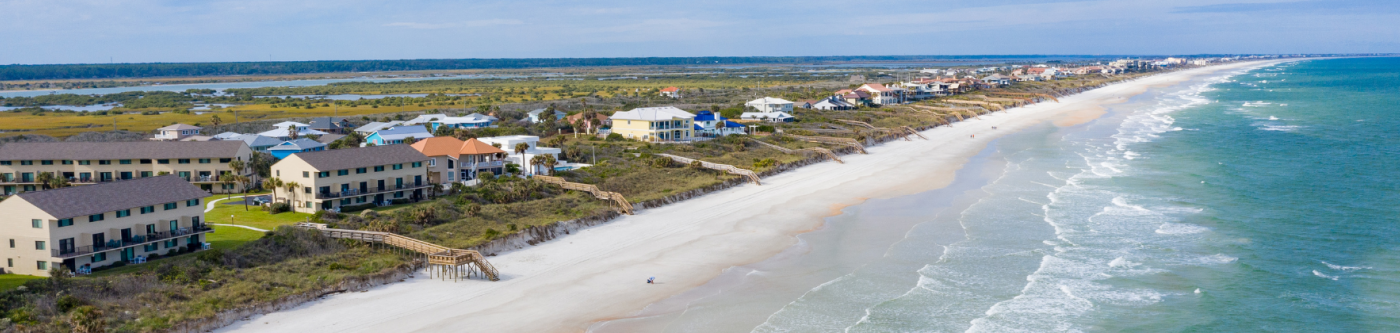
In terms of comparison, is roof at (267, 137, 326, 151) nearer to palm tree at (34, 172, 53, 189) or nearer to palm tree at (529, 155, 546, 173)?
palm tree at (34, 172, 53, 189)

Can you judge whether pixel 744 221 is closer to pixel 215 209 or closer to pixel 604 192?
pixel 604 192

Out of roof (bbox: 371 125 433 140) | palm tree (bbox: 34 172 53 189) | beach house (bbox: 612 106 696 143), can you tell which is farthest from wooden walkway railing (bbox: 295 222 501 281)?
beach house (bbox: 612 106 696 143)

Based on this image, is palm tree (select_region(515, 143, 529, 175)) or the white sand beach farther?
palm tree (select_region(515, 143, 529, 175))

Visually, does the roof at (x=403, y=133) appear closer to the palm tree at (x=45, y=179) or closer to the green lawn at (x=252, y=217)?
the palm tree at (x=45, y=179)

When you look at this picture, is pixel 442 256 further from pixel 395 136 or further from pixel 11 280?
pixel 395 136

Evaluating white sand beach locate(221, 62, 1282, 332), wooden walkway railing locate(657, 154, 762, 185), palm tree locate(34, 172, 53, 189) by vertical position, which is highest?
palm tree locate(34, 172, 53, 189)

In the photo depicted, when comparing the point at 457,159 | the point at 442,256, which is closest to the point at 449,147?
the point at 457,159
